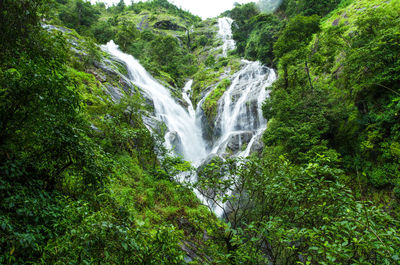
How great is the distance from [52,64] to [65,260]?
2.95m

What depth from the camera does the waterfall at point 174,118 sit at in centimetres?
1835

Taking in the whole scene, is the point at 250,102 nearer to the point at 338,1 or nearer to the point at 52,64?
the point at 52,64

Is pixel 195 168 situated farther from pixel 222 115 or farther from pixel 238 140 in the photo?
pixel 222 115

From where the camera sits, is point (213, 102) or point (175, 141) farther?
point (213, 102)

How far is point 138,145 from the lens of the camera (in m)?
9.21

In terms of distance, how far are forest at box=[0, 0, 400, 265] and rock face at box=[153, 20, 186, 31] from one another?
44306 mm

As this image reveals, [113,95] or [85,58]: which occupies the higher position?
[85,58]

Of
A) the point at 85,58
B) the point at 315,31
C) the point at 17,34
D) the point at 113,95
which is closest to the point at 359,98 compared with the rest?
the point at 315,31

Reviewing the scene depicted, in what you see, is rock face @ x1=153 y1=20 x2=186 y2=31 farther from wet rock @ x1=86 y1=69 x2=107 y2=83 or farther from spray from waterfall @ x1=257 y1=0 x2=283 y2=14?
wet rock @ x1=86 y1=69 x2=107 y2=83

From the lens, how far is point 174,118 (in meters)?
20.5

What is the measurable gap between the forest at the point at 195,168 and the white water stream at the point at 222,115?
1508mm

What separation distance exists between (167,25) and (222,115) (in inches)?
1949

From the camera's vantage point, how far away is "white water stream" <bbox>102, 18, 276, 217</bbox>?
54.0 ft

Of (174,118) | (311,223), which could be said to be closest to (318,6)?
(174,118)
